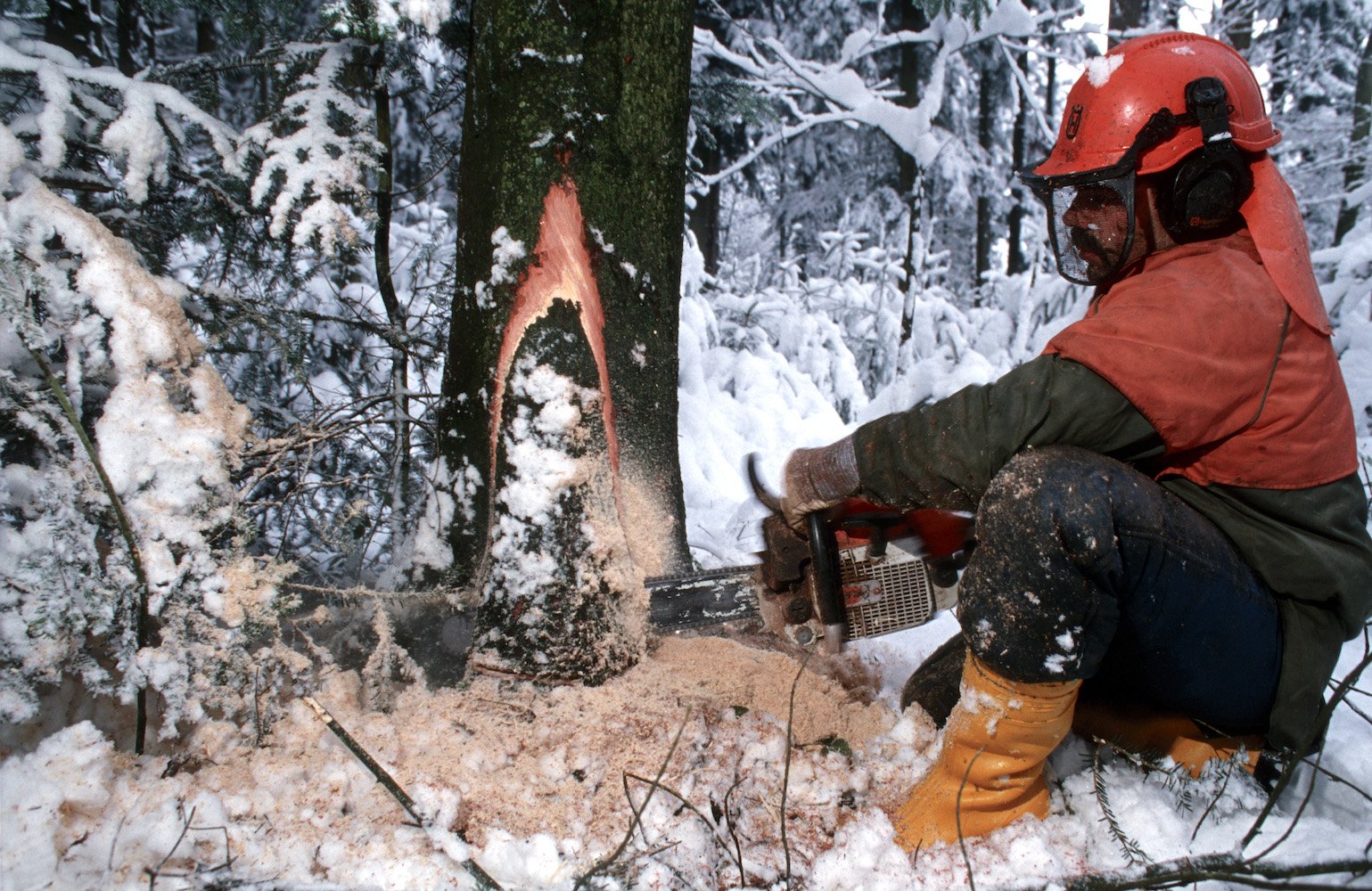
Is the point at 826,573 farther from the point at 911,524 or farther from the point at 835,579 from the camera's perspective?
the point at 911,524

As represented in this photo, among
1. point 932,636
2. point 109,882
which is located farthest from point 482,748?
point 932,636

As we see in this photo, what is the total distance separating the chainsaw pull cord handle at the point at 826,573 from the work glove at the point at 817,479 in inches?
1.7

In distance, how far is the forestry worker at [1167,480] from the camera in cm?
Result: 148

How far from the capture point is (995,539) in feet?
4.99

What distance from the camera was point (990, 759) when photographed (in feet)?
5.09

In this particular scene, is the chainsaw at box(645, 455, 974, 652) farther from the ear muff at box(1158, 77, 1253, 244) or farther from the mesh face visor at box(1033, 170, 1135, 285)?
the ear muff at box(1158, 77, 1253, 244)

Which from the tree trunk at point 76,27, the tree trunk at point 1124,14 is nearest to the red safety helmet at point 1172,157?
the tree trunk at point 76,27

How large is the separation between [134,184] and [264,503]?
90 centimetres

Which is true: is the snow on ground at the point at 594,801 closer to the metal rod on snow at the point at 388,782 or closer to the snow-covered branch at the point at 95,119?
the metal rod on snow at the point at 388,782

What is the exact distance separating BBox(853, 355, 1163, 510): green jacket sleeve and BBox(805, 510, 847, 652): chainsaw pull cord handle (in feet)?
0.62

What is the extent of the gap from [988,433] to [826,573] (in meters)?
0.56

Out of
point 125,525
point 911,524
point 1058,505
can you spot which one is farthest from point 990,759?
point 125,525

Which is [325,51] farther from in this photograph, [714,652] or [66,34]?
[714,652]

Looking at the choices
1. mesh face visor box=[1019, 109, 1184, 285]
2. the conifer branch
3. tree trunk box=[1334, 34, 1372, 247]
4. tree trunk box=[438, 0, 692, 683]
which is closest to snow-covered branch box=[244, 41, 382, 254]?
tree trunk box=[438, 0, 692, 683]
